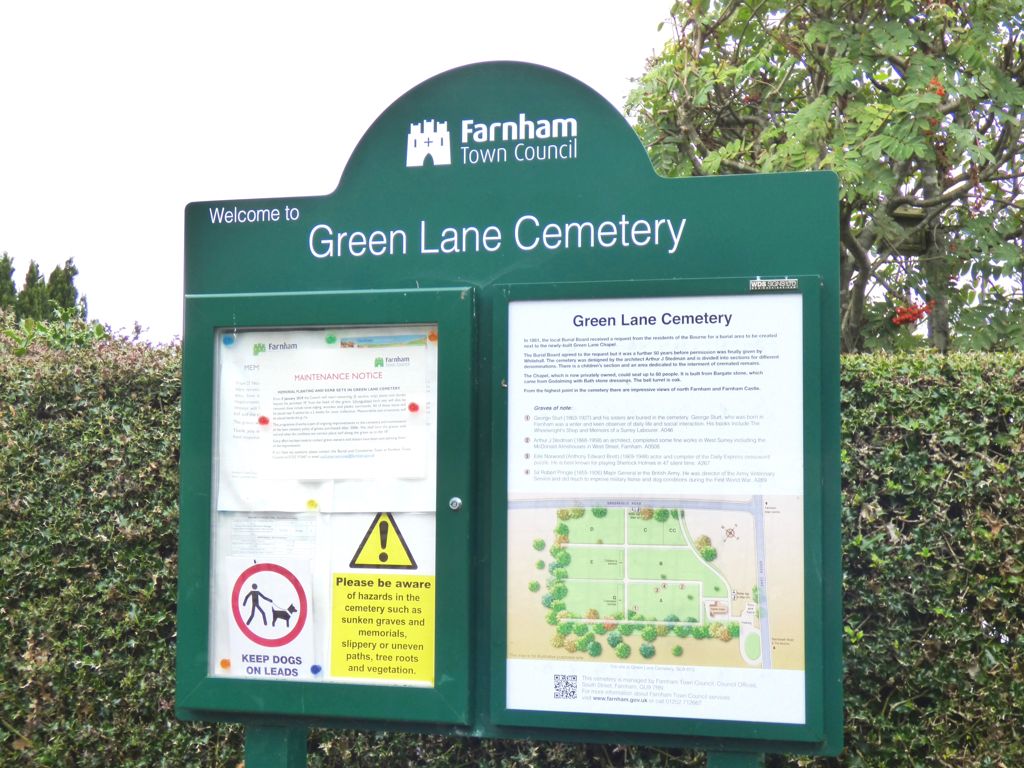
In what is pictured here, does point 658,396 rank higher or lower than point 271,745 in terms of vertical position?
higher

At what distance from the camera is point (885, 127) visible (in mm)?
7684

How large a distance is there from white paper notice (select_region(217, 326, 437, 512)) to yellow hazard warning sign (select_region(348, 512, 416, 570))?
0.06 m

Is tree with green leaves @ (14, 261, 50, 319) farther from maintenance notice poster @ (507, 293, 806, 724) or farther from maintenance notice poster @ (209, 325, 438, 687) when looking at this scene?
maintenance notice poster @ (507, 293, 806, 724)

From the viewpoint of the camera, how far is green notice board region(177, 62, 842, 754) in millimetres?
3047

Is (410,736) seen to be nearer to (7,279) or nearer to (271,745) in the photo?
(271,745)

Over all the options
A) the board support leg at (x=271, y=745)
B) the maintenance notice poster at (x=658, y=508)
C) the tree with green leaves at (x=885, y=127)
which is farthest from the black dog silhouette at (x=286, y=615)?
the tree with green leaves at (x=885, y=127)

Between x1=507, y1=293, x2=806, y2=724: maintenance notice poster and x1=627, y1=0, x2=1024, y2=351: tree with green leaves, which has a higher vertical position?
x1=627, y1=0, x2=1024, y2=351: tree with green leaves

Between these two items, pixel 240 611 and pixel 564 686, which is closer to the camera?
pixel 564 686

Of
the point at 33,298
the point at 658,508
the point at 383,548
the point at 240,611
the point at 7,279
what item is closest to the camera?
the point at 658,508

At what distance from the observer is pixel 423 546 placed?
3229mm

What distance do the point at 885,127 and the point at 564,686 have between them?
19.1 feet

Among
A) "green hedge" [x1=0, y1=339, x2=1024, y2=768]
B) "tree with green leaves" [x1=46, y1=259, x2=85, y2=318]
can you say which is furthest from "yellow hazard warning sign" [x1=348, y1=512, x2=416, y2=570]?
"tree with green leaves" [x1=46, y1=259, x2=85, y2=318]

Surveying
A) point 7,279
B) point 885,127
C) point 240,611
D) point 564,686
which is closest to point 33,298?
point 7,279

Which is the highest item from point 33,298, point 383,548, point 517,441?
point 33,298
